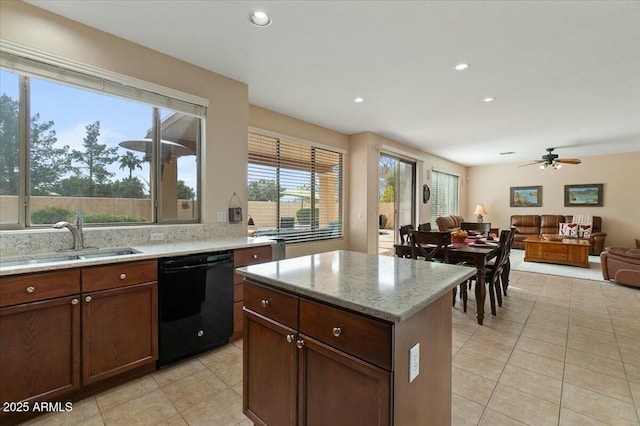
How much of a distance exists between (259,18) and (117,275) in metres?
2.15

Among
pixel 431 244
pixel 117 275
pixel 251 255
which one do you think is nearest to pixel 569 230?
pixel 431 244

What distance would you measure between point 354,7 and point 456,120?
3.31 m

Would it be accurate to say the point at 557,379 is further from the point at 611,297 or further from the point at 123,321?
the point at 123,321

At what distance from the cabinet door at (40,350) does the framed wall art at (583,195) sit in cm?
1091

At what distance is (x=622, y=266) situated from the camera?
14.7ft

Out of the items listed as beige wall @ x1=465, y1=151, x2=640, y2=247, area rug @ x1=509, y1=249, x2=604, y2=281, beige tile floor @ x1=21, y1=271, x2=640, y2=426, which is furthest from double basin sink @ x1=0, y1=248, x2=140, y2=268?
beige wall @ x1=465, y1=151, x2=640, y2=247

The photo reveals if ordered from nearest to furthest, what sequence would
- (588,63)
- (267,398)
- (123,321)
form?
(267,398) < (123,321) < (588,63)

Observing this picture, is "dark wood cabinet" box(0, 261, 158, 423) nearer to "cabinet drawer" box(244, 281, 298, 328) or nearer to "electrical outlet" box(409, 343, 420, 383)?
"cabinet drawer" box(244, 281, 298, 328)

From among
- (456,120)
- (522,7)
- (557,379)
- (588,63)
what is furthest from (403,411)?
(456,120)

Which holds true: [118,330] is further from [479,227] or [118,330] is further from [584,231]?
[584,231]

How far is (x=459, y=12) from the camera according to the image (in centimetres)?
209

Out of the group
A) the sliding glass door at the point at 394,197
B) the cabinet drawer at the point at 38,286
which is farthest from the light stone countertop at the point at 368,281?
the sliding glass door at the point at 394,197

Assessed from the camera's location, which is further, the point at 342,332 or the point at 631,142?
the point at 631,142

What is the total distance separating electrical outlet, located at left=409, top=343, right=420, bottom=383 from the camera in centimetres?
107
